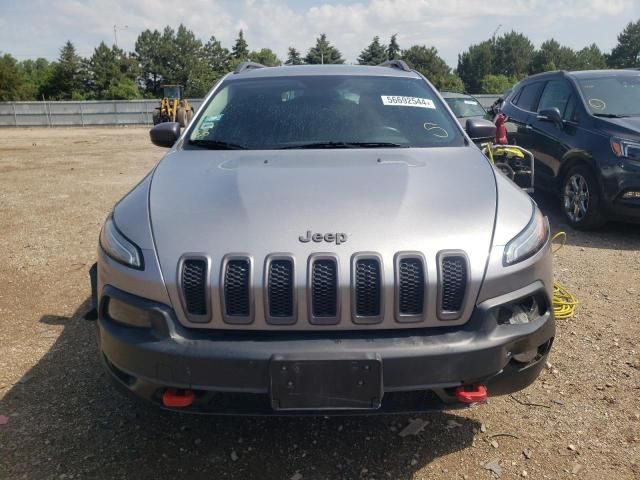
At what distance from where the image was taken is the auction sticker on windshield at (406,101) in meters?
3.50

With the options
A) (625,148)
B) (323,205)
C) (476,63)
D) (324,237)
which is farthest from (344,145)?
(476,63)

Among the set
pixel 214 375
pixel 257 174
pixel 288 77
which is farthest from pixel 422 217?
pixel 288 77

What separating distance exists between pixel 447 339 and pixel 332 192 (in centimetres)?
82

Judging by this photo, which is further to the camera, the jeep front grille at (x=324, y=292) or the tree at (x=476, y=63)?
the tree at (x=476, y=63)

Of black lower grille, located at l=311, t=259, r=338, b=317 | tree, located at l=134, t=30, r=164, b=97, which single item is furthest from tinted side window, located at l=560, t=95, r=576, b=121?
tree, located at l=134, t=30, r=164, b=97

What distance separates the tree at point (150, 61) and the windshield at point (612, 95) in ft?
286

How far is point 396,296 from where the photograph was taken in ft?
6.72

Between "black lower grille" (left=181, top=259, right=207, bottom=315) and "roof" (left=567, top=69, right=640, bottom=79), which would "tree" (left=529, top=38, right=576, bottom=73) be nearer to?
"roof" (left=567, top=69, right=640, bottom=79)

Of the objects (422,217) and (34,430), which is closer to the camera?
(422,217)

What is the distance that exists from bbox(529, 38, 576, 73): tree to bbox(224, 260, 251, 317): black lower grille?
101m

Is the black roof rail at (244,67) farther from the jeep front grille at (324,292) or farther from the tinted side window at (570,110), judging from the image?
the tinted side window at (570,110)

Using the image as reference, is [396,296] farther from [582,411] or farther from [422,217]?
[582,411]

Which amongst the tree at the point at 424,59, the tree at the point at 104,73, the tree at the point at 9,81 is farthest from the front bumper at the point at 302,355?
the tree at the point at 424,59

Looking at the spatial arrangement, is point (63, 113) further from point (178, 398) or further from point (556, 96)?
point (178, 398)
